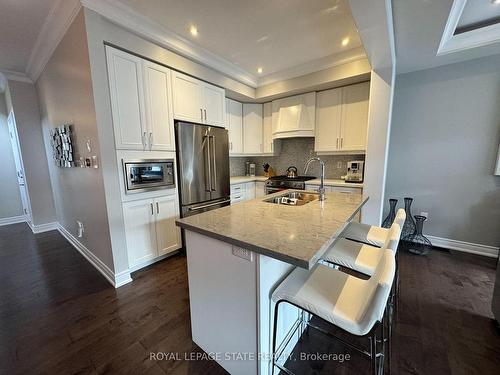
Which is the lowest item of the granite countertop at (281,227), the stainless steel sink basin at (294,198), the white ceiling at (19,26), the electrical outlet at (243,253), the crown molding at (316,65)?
the electrical outlet at (243,253)

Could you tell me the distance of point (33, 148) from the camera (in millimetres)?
3645

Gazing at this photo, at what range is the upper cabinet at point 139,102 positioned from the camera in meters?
2.02

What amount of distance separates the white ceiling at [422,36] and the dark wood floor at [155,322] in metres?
2.41

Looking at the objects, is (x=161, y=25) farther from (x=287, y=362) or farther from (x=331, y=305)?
(x=287, y=362)

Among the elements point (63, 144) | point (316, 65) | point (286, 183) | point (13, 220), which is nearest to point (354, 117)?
point (316, 65)

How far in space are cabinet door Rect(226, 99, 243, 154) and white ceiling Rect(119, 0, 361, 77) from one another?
0.94 m

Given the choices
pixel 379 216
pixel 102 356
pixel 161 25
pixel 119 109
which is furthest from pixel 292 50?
pixel 102 356

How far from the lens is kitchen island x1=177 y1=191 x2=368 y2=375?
3.41 ft

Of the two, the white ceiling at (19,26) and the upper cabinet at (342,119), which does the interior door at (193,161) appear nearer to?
the white ceiling at (19,26)

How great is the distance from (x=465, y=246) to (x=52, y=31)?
570 centimetres

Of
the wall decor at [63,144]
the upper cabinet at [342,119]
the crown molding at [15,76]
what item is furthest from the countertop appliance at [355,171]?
the crown molding at [15,76]

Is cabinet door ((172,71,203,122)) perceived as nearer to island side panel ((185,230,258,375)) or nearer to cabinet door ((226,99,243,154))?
cabinet door ((226,99,243,154))

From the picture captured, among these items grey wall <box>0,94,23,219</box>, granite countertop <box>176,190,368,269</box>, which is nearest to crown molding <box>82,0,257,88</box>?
granite countertop <box>176,190,368,269</box>

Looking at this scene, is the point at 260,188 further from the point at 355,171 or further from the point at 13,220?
the point at 13,220
